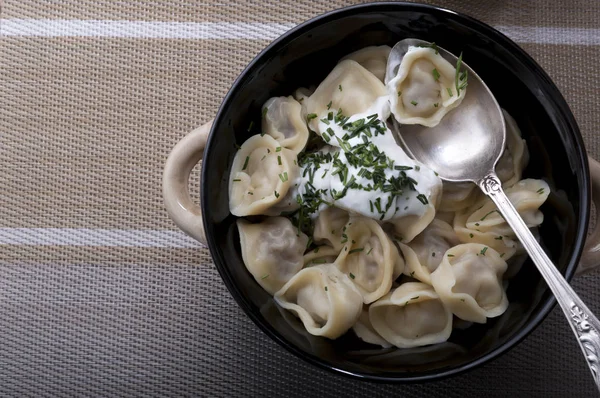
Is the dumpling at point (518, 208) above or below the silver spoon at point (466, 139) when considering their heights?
below

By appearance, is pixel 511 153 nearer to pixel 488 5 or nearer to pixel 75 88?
pixel 488 5

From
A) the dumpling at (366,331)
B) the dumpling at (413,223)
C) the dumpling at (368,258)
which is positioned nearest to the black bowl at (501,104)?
the dumpling at (366,331)

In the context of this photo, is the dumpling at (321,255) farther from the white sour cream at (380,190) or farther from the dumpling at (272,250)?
the white sour cream at (380,190)

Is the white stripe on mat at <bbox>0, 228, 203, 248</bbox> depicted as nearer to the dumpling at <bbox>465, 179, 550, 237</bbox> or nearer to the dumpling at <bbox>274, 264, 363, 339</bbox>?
the dumpling at <bbox>274, 264, 363, 339</bbox>

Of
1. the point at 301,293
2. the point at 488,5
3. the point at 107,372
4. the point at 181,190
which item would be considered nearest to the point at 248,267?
the point at 301,293

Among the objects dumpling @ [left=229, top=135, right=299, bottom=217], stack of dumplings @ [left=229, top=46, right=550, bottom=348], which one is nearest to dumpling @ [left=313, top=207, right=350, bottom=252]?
stack of dumplings @ [left=229, top=46, right=550, bottom=348]

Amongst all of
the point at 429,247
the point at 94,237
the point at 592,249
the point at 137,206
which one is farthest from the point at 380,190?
the point at 94,237

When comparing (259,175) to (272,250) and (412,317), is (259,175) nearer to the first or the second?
(272,250)

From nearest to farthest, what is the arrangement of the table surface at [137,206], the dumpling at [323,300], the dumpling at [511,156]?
1. the dumpling at [323,300]
2. the dumpling at [511,156]
3. the table surface at [137,206]
